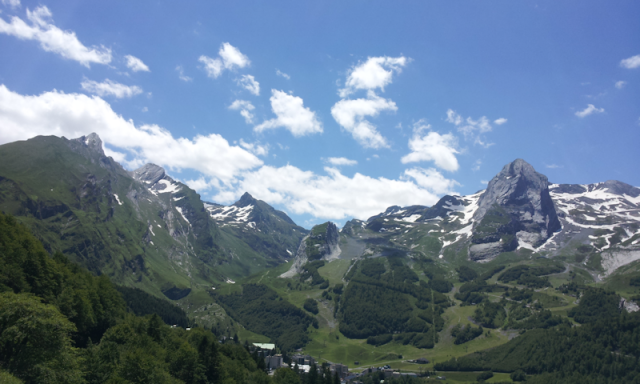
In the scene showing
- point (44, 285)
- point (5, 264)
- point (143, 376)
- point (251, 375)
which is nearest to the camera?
point (143, 376)

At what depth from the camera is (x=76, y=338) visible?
8619cm

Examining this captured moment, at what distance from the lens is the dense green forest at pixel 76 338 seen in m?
48.9

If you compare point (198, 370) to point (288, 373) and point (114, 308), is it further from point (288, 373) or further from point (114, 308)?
point (288, 373)

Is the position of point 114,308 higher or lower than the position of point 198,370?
higher

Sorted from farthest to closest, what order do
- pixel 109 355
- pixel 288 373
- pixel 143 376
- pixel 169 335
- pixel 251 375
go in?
pixel 288 373
pixel 251 375
pixel 169 335
pixel 109 355
pixel 143 376

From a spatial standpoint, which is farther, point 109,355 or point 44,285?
point 44,285

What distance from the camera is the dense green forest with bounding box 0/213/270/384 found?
4891 centimetres

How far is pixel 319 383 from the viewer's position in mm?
140125

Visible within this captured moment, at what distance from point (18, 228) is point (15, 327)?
72305 millimetres

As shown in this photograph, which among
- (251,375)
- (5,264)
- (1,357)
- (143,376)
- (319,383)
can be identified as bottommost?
(319,383)

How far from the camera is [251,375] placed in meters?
115

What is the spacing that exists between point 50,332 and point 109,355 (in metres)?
23.5

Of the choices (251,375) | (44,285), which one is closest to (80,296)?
(44,285)

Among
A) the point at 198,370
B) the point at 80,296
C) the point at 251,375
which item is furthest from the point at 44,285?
the point at 251,375
